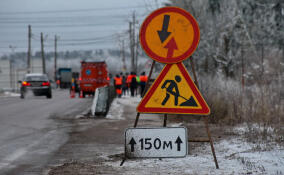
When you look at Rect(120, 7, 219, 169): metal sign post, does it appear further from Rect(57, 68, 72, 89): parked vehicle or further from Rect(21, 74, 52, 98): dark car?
Rect(57, 68, 72, 89): parked vehicle

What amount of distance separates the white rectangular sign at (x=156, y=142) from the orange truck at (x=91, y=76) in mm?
28912

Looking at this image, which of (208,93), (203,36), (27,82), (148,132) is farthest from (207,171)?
(27,82)

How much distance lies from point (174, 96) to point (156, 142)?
62 cm

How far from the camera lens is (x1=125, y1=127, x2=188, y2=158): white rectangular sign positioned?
20.5 ft

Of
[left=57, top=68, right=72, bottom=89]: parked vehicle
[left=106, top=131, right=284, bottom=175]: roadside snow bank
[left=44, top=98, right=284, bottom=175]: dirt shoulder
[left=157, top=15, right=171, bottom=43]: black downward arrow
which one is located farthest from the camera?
[left=57, top=68, right=72, bottom=89]: parked vehicle

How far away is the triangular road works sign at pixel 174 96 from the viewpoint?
20.4ft

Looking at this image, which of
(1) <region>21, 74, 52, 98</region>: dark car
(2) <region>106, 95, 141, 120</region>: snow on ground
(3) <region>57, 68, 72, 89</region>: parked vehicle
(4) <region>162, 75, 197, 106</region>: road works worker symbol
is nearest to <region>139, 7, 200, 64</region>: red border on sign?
(4) <region>162, 75, 197, 106</region>: road works worker symbol

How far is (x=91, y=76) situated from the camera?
35.3m

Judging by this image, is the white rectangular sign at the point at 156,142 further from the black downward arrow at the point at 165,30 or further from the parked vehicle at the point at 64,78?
the parked vehicle at the point at 64,78

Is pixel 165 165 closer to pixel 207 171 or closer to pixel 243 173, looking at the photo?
pixel 207 171

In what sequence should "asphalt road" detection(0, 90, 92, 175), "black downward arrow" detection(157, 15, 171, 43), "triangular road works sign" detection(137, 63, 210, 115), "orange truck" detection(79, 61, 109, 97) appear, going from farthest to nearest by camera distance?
1. "orange truck" detection(79, 61, 109, 97)
2. "asphalt road" detection(0, 90, 92, 175)
3. "black downward arrow" detection(157, 15, 171, 43)
4. "triangular road works sign" detection(137, 63, 210, 115)

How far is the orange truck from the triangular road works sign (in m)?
28.9

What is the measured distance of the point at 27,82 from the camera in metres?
31.2

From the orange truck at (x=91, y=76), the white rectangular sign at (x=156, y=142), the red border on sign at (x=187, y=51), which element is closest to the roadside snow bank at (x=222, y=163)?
the white rectangular sign at (x=156, y=142)
